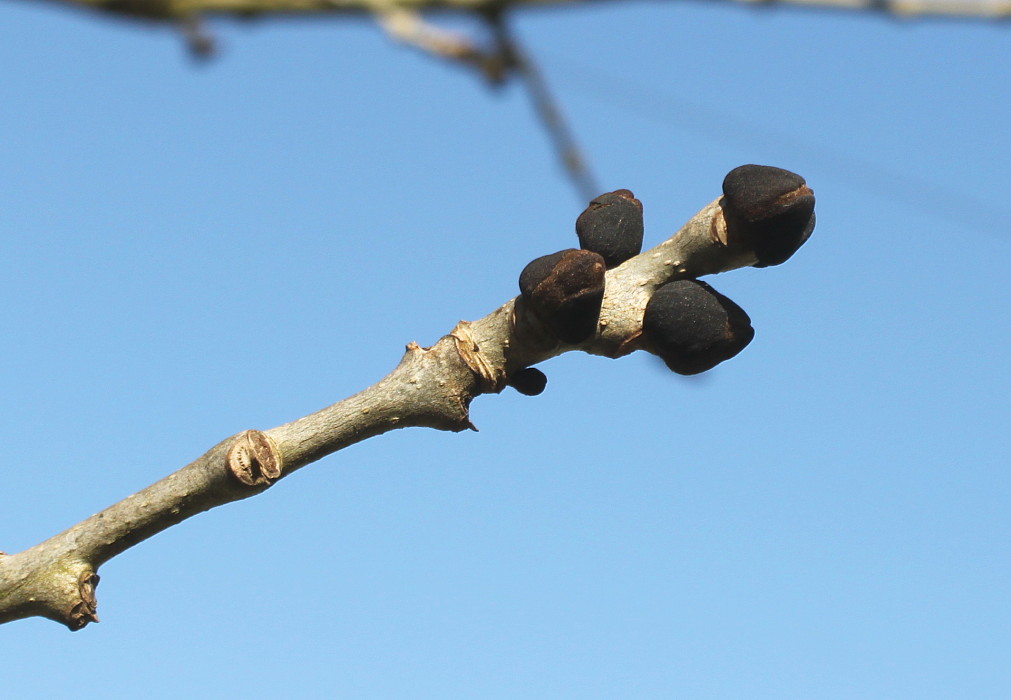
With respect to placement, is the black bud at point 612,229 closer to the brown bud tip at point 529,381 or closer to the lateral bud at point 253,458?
the brown bud tip at point 529,381

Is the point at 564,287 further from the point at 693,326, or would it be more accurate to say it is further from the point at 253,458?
the point at 253,458

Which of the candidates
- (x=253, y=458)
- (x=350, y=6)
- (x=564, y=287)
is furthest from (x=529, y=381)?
(x=350, y=6)

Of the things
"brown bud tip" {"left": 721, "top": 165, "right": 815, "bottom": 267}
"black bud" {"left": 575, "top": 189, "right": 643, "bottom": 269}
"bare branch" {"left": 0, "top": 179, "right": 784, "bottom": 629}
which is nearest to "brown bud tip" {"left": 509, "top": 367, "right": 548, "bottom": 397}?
"bare branch" {"left": 0, "top": 179, "right": 784, "bottom": 629}

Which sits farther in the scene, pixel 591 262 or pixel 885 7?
pixel 591 262

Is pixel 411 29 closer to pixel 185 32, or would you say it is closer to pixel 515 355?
pixel 185 32

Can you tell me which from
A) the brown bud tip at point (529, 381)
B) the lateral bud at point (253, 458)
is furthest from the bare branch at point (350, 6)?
the brown bud tip at point (529, 381)

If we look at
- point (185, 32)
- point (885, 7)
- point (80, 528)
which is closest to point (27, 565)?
point (80, 528)
